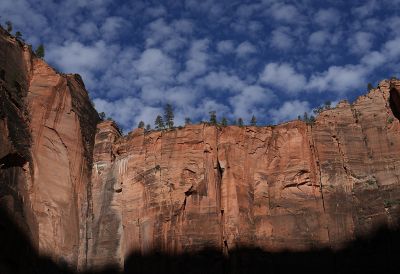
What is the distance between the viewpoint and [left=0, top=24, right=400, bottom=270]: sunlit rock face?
36688 millimetres

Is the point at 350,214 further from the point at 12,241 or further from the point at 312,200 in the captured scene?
the point at 12,241

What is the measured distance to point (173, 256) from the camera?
1447 inches

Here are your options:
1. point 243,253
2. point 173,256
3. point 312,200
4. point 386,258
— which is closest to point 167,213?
point 173,256

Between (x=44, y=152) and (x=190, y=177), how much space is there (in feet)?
29.6

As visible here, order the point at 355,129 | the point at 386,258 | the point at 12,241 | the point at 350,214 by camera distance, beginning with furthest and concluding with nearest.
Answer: the point at 355,129, the point at 350,214, the point at 386,258, the point at 12,241

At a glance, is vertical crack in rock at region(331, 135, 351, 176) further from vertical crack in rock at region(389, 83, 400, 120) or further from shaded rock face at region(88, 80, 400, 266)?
vertical crack in rock at region(389, 83, 400, 120)

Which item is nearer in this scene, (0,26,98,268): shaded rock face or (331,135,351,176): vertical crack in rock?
(0,26,98,268): shaded rock face

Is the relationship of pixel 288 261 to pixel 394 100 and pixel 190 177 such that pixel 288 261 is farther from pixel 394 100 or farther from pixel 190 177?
pixel 394 100

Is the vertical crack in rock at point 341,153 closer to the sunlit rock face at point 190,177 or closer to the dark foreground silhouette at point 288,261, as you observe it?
the sunlit rock face at point 190,177

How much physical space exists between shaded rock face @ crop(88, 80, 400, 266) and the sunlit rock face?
7cm

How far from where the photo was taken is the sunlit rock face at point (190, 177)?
3669cm

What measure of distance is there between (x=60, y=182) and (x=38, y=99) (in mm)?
5299

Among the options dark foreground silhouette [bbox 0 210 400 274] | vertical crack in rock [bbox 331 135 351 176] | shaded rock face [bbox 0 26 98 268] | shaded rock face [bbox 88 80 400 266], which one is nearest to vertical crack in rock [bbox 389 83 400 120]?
shaded rock face [bbox 88 80 400 266]

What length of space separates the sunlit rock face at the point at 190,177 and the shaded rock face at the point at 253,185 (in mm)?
65
